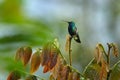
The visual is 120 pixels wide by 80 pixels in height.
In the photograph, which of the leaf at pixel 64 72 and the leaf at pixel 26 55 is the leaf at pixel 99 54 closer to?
the leaf at pixel 64 72

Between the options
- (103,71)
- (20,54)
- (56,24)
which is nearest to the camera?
(103,71)

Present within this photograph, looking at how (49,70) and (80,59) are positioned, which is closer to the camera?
(49,70)

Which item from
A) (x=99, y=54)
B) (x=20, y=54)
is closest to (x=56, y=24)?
(x=20, y=54)

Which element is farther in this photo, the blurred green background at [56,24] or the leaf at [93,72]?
the blurred green background at [56,24]

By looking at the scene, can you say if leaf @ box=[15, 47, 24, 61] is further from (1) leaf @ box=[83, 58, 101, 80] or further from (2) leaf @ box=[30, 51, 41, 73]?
(1) leaf @ box=[83, 58, 101, 80]

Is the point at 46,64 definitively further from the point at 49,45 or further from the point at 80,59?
the point at 80,59

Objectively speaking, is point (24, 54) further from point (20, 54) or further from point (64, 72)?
point (64, 72)

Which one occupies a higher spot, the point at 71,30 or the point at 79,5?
the point at 71,30

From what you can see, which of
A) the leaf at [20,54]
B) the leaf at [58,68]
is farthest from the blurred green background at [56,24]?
the leaf at [58,68]

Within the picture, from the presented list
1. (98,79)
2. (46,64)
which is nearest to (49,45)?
(46,64)
